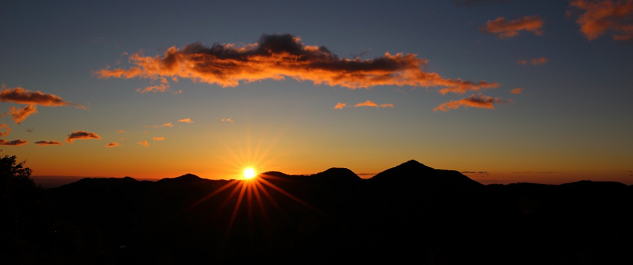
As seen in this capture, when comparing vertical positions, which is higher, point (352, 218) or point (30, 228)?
point (30, 228)

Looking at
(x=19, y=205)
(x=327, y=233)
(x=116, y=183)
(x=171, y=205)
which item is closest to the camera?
(x=19, y=205)

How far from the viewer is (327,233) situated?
101375 millimetres

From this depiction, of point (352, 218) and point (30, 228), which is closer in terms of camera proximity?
point (30, 228)

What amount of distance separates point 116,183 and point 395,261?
116 metres

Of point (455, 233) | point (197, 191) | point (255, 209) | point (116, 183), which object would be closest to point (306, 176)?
point (255, 209)

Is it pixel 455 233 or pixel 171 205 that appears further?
pixel 171 205

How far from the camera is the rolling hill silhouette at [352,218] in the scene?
85.2 m

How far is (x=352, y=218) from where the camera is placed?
109062 millimetres

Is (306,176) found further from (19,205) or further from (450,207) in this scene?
(19,205)

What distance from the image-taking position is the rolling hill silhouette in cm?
8525

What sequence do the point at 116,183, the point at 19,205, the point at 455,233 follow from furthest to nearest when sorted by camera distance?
the point at 116,183, the point at 455,233, the point at 19,205

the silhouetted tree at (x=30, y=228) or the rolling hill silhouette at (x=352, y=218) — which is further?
the rolling hill silhouette at (x=352, y=218)

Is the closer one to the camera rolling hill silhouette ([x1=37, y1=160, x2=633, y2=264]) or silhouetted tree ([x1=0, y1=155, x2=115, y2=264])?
silhouetted tree ([x1=0, y1=155, x2=115, y2=264])

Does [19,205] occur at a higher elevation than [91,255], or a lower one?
higher
